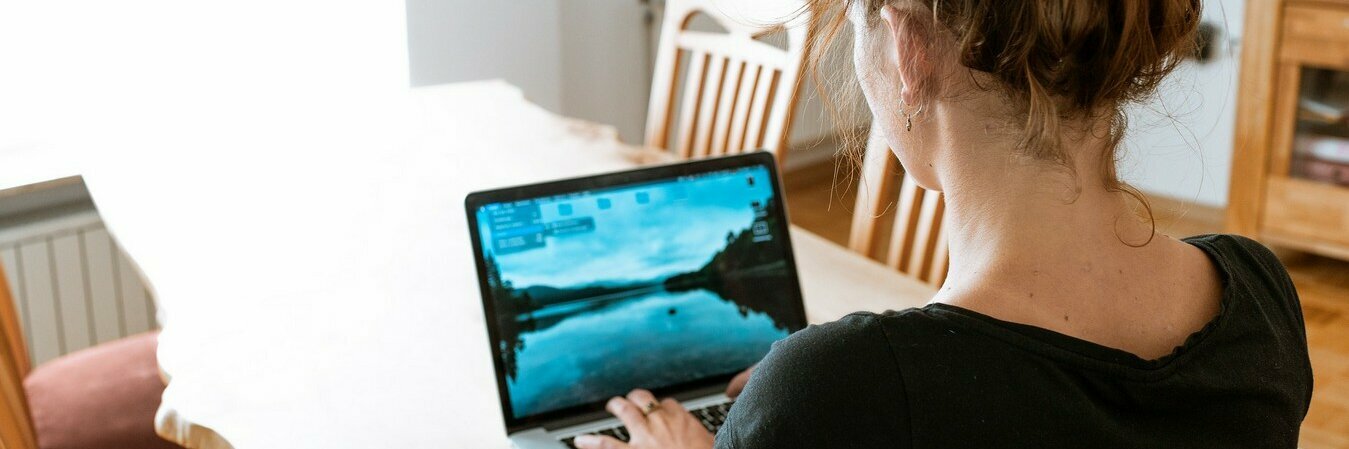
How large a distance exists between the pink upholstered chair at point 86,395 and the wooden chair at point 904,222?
3.22 ft

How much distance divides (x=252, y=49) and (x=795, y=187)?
187 centimetres

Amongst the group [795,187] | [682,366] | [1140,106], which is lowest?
[795,187]

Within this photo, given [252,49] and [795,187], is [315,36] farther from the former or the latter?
[795,187]

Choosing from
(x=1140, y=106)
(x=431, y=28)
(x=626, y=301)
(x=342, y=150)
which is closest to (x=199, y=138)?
(x=342, y=150)

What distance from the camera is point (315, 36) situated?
109 inches

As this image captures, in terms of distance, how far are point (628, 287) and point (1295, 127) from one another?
250 centimetres

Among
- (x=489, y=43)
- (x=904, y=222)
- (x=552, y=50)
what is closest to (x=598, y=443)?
(x=904, y=222)

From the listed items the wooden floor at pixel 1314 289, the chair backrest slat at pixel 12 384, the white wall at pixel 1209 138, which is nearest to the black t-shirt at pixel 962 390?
the chair backrest slat at pixel 12 384

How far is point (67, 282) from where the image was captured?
2.42 metres

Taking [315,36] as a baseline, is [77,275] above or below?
below

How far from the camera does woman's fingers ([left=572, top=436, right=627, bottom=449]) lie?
3.37 ft

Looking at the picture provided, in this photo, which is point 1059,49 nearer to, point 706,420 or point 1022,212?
point 1022,212

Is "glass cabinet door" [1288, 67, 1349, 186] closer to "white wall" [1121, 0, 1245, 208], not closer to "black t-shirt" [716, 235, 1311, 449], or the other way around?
"white wall" [1121, 0, 1245, 208]

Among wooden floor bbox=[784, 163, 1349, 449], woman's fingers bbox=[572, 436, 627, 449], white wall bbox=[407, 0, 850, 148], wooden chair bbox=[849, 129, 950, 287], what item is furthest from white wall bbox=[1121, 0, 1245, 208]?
woman's fingers bbox=[572, 436, 627, 449]
